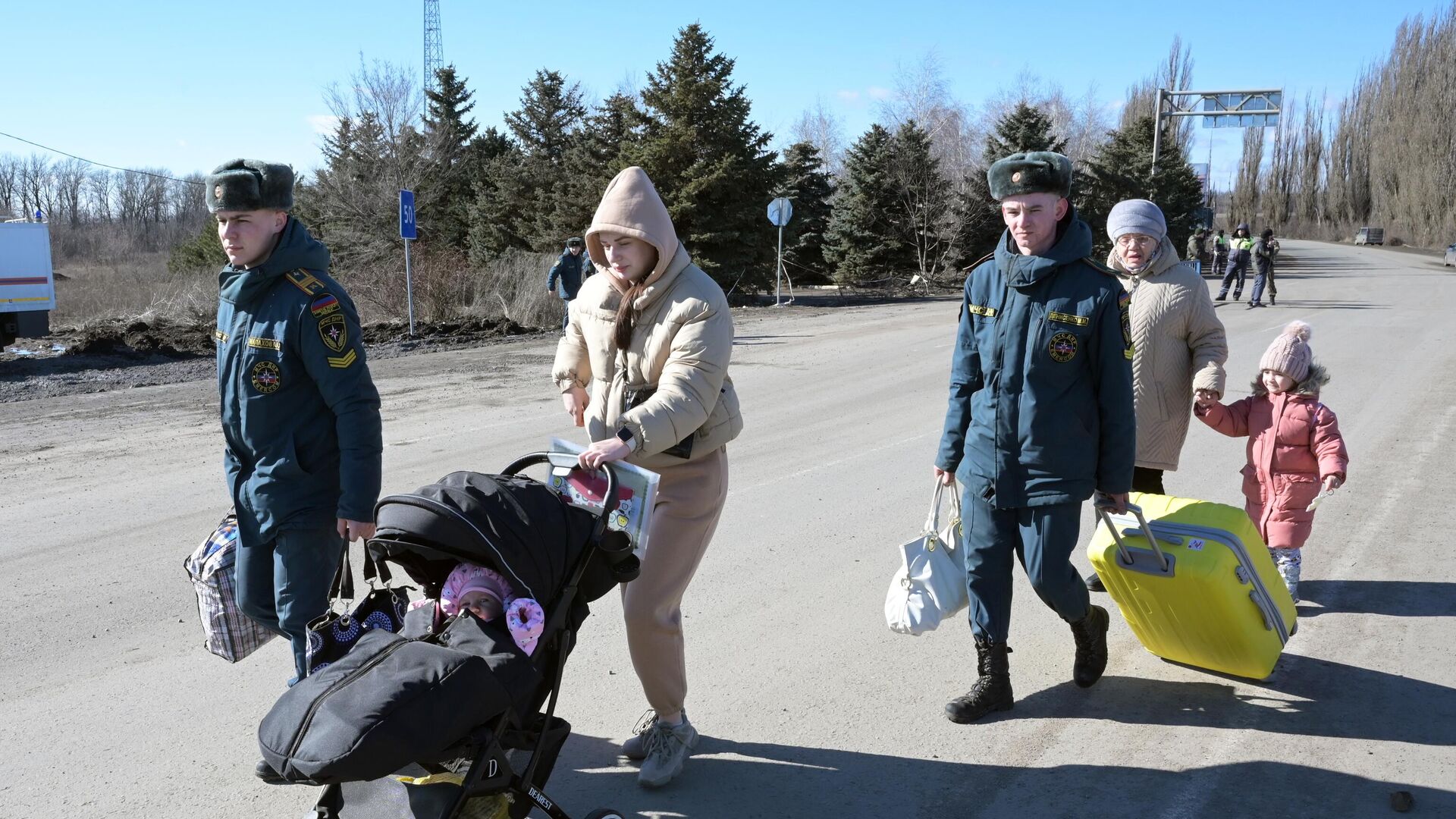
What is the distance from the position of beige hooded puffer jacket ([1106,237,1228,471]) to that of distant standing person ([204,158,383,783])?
143 inches

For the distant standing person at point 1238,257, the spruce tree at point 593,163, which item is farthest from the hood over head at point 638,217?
the spruce tree at point 593,163

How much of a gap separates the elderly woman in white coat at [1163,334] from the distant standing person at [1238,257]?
21.4 m

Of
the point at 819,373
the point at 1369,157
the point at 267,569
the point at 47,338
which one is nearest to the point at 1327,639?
the point at 267,569

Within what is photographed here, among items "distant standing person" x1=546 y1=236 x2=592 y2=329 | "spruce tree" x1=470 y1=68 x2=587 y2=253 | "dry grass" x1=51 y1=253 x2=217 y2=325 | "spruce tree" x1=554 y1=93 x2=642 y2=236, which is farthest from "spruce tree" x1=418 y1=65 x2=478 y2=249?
"distant standing person" x1=546 y1=236 x2=592 y2=329

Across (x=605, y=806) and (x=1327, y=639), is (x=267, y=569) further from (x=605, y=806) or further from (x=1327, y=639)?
(x=1327, y=639)

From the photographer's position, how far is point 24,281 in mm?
18891

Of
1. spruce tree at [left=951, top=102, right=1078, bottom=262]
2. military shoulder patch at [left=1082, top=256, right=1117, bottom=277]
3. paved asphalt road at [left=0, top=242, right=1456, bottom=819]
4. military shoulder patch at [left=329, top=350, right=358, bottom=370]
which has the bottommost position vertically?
paved asphalt road at [left=0, top=242, right=1456, bottom=819]

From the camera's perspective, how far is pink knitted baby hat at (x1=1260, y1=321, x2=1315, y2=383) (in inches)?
204

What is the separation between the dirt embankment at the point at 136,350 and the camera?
47.2 feet

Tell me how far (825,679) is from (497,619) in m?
2.04

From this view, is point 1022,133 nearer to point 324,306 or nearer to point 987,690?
point 987,690

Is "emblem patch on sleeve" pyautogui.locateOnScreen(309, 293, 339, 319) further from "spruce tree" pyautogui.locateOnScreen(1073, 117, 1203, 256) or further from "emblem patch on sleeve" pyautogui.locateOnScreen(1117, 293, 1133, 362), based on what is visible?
"spruce tree" pyautogui.locateOnScreen(1073, 117, 1203, 256)

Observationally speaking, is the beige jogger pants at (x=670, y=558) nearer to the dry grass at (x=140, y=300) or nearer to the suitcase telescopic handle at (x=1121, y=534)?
the suitcase telescopic handle at (x=1121, y=534)

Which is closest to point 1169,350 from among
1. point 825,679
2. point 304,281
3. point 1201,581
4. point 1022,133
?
point 1201,581
